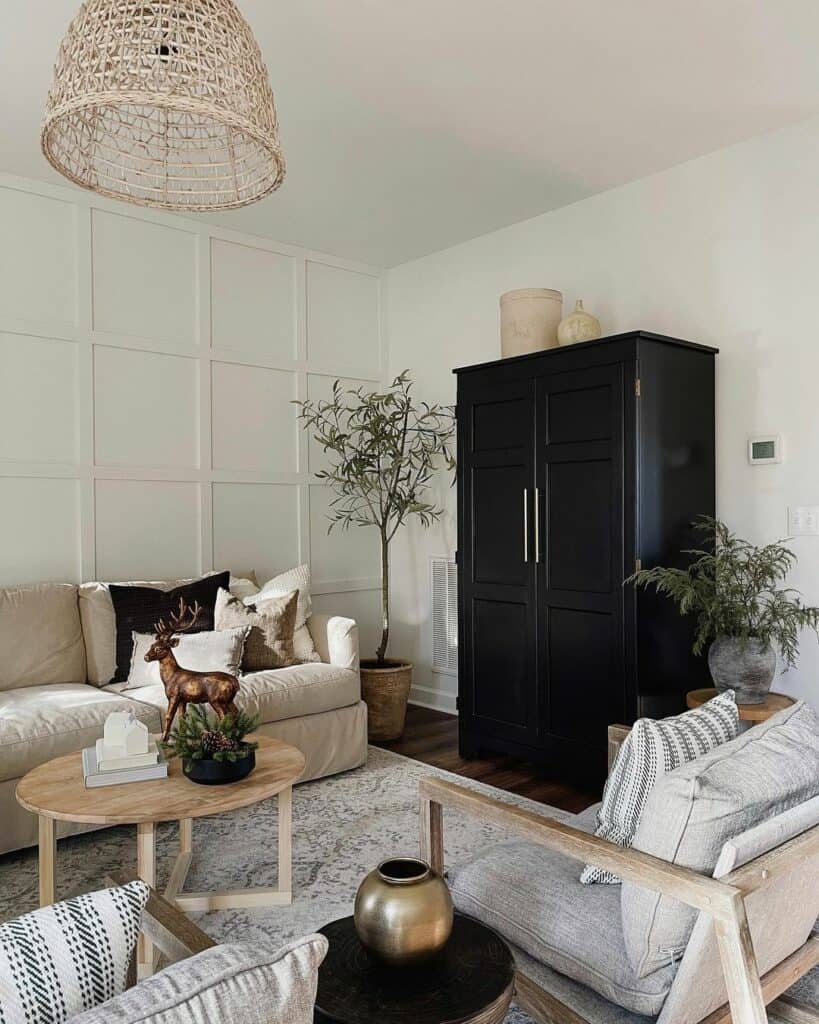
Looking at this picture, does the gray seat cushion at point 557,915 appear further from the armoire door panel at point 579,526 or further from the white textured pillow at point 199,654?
the white textured pillow at point 199,654

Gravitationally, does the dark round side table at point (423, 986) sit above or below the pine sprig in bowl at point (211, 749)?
below

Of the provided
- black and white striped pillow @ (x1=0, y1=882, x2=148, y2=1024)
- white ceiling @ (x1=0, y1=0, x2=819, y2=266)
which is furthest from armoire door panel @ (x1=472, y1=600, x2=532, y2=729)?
black and white striped pillow @ (x1=0, y1=882, x2=148, y2=1024)

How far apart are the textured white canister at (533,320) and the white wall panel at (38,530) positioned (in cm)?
222

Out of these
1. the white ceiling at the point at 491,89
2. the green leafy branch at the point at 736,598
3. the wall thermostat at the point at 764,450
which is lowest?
the green leafy branch at the point at 736,598

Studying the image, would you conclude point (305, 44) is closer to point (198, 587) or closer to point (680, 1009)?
point (198, 587)

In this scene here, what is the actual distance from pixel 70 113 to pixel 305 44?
4.28ft

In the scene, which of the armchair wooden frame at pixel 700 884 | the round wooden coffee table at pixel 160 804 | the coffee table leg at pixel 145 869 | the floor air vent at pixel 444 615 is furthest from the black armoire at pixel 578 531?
the coffee table leg at pixel 145 869

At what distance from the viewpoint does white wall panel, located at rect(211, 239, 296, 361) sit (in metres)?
4.48

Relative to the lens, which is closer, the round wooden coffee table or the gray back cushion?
the gray back cushion

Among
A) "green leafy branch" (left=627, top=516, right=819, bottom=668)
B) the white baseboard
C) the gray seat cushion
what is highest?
"green leafy branch" (left=627, top=516, right=819, bottom=668)

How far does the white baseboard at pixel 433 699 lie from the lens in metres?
4.85

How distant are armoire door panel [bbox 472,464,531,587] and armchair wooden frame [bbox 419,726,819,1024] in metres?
1.95

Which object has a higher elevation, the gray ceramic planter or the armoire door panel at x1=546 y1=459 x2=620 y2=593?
the armoire door panel at x1=546 y1=459 x2=620 y2=593

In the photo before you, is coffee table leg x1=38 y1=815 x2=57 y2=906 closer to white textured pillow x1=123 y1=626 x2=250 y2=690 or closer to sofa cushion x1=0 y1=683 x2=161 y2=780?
sofa cushion x1=0 y1=683 x2=161 y2=780
